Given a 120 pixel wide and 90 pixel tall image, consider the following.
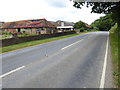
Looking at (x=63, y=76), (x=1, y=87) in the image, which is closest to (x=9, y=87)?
(x=1, y=87)

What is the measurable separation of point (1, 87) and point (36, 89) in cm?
172

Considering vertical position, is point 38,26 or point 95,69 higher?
point 38,26

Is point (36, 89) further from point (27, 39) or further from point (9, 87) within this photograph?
point (27, 39)

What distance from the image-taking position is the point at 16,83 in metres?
6.14

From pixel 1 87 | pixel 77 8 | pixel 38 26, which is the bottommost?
pixel 1 87

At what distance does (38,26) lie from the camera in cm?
4525

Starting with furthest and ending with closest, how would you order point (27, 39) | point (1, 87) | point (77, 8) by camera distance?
point (77, 8), point (27, 39), point (1, 87)

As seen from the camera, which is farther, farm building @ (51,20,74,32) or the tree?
farm building @ (51,20,74,32)

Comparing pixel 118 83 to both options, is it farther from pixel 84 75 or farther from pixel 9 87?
pixel 9 87

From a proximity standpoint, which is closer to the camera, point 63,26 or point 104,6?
point 104,6

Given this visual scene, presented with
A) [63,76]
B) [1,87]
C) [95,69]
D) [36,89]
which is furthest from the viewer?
[95,69]

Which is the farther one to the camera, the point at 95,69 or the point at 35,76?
the point at 95,69

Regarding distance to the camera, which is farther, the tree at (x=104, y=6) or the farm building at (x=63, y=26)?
the farm building at (x=63, y=26)

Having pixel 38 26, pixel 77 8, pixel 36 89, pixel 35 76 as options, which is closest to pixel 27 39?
pixel 77 8
